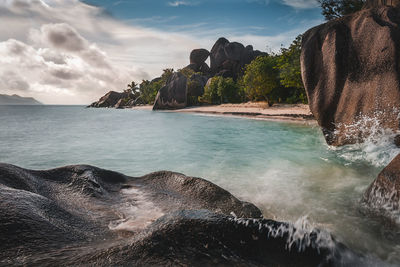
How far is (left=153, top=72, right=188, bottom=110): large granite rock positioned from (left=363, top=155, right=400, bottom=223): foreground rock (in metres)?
51.1

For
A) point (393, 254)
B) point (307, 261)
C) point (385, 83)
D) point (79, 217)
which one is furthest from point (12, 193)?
point (385, 83)

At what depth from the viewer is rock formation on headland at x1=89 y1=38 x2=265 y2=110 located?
54.2 meters

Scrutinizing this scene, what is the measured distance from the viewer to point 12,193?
8.20 feet

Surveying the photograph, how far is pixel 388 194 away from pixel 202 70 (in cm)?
7437

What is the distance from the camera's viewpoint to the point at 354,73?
7.51 m

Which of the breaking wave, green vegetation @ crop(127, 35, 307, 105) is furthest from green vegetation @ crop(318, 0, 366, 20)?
the breaking wave

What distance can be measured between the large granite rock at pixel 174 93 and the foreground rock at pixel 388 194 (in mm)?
51110

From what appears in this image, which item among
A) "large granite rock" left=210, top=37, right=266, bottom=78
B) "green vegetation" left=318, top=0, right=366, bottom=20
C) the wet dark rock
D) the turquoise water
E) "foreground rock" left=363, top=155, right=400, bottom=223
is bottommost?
the turquoise water

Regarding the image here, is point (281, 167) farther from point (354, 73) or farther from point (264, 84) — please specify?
point (264, 84)

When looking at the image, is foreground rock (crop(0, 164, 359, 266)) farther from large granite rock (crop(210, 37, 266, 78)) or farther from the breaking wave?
large granite rock (crop(210, 37, 266, 78))

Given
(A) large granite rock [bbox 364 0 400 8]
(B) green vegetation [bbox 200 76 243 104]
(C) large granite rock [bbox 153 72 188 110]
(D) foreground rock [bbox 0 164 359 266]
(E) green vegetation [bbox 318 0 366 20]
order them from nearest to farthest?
(D) foreground rock [bbox 0 164 359 266], (A) large granite rock [bbox 364 0 400 8], (E) green vegetation [bbox 318 0 366 20], (B) green vegetation [bbox 200 76 243 104], (C) large granite rock [bbox 153 72 188 110]

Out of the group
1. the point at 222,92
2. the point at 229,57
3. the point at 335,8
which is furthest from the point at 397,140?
the point at 229,57

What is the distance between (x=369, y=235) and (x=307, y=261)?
2.18 metres

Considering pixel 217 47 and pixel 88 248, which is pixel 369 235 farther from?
pixel 217 47
